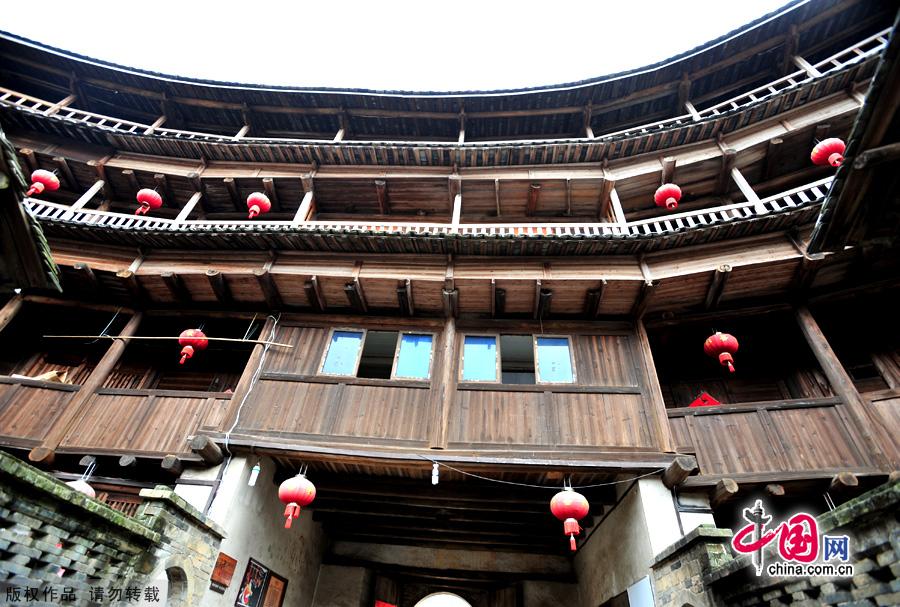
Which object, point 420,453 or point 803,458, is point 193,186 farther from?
point 803,458

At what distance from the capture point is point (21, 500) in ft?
13.2

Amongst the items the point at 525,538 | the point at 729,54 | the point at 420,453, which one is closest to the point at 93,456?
the point at 420,453

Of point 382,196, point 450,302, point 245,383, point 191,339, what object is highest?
point 382,196

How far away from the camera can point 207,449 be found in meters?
7.63

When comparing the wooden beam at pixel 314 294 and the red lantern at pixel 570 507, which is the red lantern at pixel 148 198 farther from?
the red lantern at pixel 570 507

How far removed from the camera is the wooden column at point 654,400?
775cm

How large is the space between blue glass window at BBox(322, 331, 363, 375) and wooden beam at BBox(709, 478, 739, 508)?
693cm

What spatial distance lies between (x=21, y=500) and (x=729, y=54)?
56.9 feet

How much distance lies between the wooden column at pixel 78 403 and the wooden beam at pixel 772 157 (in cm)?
1615

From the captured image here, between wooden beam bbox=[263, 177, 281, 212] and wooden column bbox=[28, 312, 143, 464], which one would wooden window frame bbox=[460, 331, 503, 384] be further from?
wooden column bbox=[28, 312, 143, 464]

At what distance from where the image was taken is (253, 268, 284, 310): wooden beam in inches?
373

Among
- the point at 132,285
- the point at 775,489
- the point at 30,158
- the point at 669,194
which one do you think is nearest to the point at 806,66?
the point at 669,194

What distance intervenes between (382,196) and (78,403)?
28.4ft

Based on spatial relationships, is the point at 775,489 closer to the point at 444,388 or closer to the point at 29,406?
the point at 444,388
